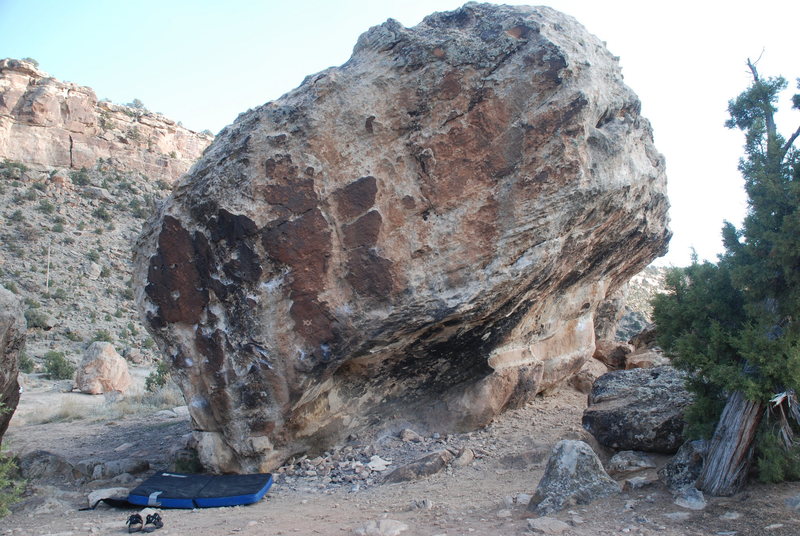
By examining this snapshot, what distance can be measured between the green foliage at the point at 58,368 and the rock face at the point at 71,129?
20214 millimetres

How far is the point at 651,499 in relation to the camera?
15.3ft

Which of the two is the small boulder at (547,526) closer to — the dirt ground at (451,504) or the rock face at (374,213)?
the dirt ground at (451,504)

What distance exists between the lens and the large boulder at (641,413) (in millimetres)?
5863

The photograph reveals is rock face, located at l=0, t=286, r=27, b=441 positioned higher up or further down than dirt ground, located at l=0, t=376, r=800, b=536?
higher up

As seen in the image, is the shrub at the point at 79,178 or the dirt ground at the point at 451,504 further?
the shrub at the point at 79,178

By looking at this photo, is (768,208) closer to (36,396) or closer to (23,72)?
(36,396)

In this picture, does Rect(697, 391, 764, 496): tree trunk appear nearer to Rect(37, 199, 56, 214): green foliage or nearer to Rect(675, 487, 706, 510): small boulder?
Rect(675, 487, 706, 510): small boulder

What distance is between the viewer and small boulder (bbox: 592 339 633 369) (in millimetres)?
10742

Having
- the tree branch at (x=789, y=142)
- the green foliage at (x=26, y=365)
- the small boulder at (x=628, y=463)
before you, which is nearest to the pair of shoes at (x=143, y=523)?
the small boulder at (x=628, y=463)

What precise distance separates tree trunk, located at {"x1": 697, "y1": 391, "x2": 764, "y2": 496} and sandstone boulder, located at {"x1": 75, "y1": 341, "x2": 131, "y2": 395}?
48.3ft

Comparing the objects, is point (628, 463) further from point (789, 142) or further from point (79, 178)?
point (79, 178)

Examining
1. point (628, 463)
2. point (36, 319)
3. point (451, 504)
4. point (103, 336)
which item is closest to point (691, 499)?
point (628, 463)

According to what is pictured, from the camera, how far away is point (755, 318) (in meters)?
4.92

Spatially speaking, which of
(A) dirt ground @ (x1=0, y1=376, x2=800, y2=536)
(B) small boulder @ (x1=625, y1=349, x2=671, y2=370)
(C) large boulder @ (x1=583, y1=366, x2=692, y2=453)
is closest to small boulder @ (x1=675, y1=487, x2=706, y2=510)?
(A) dirt ground @ (x1=0, y1=376, x2=800, y2=536)
